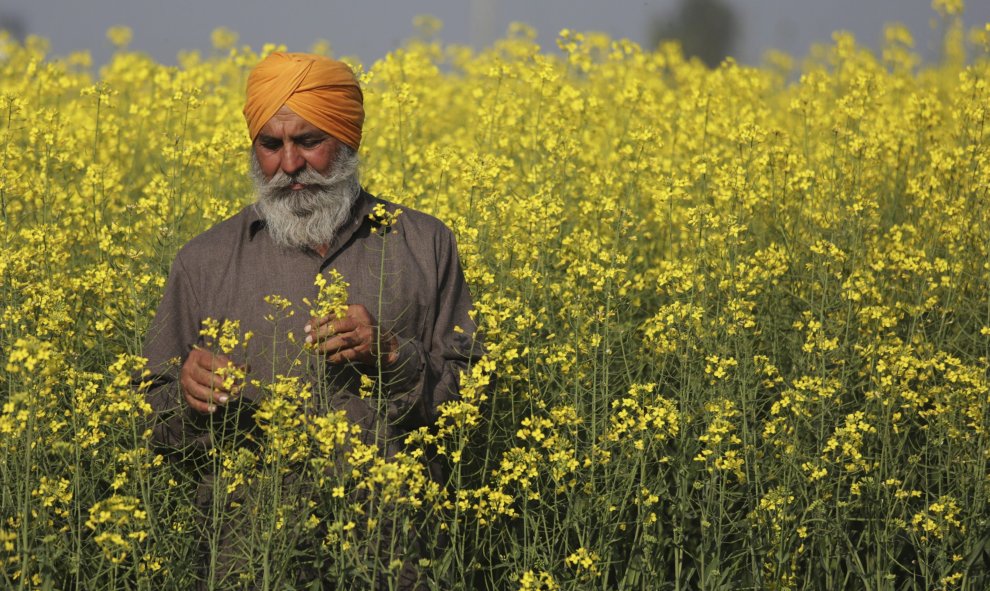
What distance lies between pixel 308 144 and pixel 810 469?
1.62 meters

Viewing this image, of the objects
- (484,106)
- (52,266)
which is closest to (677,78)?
(484,106)

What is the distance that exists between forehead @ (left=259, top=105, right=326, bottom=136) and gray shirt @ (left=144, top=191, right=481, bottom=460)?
0.78 ft

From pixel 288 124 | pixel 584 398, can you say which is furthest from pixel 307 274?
pixel 584 398

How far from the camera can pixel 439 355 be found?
3.17 meters

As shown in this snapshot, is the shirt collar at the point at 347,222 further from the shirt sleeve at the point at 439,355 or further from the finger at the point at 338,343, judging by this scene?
the finger at the point at 338,343

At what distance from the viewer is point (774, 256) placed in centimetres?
414

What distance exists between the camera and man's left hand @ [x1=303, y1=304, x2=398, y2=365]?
275cm

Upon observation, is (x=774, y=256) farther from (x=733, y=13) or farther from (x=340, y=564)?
(x=733, y=13)

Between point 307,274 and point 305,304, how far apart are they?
87 mm

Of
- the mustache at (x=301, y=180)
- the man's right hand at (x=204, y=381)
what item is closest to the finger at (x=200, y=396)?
the man's right hand at (x=204, y=381)

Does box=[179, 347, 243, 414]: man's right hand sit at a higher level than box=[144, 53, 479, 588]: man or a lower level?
lower

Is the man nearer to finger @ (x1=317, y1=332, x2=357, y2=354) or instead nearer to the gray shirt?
the gray shirt

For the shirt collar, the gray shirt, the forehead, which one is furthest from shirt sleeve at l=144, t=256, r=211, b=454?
the forehead

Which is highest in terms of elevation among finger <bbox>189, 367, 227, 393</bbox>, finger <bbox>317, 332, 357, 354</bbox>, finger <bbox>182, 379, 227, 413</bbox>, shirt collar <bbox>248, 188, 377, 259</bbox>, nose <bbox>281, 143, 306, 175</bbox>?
nose <bbox>281, 143, 306, 175</bbox>
